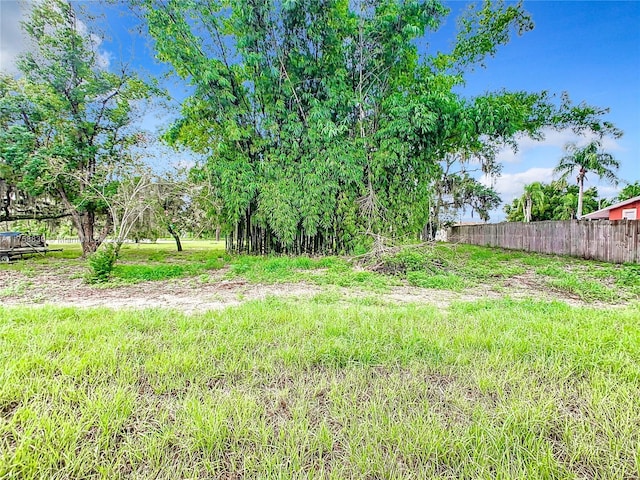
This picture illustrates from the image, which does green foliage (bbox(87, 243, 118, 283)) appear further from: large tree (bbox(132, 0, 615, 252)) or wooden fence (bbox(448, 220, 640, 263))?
wooden fence (bbox(448, 220, 640, 263))

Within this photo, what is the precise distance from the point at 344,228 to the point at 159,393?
6.31 meters

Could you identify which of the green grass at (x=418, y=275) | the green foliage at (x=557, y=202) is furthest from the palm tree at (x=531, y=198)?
the green grass at (x=418, y=275)

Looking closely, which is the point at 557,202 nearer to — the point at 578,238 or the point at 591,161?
the point at 591,161

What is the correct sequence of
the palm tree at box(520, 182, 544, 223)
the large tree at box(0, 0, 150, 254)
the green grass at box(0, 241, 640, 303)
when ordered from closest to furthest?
the green grass at box(0, 241, 640, 303) < the large tree at box(0, 0, 150, 254) < the palm tree at box(520, 182, 544, 223)

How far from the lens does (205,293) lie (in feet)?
13.1

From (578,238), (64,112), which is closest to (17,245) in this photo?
(64,112)

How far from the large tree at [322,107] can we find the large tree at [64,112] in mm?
1945

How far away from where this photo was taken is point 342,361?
1.83 metres

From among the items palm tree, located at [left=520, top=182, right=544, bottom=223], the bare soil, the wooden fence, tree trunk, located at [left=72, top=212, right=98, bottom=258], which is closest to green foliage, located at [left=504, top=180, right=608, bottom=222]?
palm tree, located at [left=520, top=182, right=544, bottom=223]

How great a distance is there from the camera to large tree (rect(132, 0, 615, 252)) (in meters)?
6.64

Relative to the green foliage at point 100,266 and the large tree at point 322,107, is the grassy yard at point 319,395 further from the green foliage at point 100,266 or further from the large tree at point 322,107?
the large tree at point 322,107

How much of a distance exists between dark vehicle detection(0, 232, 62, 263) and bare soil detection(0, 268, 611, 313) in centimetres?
467

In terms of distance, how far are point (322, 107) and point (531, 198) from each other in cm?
2369

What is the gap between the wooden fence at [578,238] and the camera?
6645 millimetres
